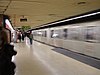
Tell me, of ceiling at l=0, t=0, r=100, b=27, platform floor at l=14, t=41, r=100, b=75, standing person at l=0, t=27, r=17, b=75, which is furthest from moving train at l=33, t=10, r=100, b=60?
standing person at l=0, t=27, r=17, b=75

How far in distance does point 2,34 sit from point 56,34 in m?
14.9

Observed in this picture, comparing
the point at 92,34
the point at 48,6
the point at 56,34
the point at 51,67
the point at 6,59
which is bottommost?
the point at 51,67

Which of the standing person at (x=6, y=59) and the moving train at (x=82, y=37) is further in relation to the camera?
the moving train at (x=82, y=37)

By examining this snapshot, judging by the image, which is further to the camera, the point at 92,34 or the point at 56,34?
the point at 56,34

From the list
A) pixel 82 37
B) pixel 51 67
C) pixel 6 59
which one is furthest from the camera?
pixel 82 37

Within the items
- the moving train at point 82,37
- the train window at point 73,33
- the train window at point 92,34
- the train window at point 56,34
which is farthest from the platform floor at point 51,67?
the train window at point 56,34

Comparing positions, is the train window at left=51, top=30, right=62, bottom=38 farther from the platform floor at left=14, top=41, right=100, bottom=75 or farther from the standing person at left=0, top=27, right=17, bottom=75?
the standing person at left=0, top=27, right=17, bottom=75

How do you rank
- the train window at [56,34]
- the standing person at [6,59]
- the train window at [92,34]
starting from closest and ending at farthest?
the standing person at [6,59] < the train window at [92,34] < the train window at [56,34]

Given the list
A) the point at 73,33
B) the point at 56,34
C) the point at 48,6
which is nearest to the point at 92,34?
the point at 73,33

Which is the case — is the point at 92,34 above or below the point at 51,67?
above

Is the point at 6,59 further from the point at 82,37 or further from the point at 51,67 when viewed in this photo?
the point at 82,37

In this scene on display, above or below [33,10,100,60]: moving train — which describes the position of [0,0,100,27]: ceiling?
above

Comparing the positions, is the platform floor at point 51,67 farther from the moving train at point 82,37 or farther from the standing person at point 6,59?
the standing person at point 6,59

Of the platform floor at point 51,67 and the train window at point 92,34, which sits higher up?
the train window at point 92,34
